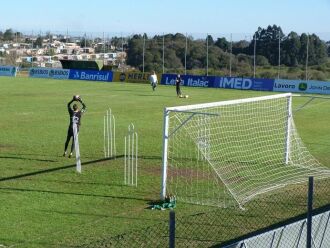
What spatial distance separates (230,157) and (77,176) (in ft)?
18.3

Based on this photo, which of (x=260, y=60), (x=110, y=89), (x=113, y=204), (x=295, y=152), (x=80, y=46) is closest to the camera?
(x=113, y=204)

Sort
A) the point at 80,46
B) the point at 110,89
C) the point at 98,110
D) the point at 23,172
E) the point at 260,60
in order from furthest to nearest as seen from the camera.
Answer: the point at 80,46 < the point at 260,60 < the point at 110,89 < the point at 98,110 < the point at 23,172

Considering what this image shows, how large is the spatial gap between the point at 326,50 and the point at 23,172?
196 ft

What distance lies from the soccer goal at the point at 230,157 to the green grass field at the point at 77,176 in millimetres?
703

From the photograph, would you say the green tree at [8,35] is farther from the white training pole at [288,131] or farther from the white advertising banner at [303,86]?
the white training pole at [288,131]

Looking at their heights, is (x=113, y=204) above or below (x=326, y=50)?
below

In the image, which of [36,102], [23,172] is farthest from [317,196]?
[36,102]

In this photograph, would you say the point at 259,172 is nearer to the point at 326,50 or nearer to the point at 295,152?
the point at 295,152

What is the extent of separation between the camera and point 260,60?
73.3 metres

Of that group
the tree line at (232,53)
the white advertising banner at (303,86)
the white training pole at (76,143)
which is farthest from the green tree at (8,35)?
the white training pole at (76,143)

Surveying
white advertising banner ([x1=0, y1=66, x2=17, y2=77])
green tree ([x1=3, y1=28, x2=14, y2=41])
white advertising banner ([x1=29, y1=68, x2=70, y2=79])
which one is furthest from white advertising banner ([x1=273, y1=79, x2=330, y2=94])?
green tree ([x1=3, y1=28, x2=14, y2=41])

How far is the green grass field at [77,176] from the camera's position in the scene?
A: 13250 mm

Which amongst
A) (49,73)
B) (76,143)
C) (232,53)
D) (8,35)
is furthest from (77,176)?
(8,35)

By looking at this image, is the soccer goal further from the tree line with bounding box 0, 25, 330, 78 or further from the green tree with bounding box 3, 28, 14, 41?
the green tree with bounding box 3, 28, 14, 41
